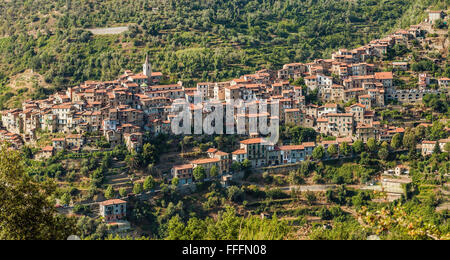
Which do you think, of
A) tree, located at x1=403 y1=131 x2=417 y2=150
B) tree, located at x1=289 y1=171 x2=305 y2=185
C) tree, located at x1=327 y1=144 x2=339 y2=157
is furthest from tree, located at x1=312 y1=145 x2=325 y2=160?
tree, located at x1=403 y1=131 x2=417 y2=150

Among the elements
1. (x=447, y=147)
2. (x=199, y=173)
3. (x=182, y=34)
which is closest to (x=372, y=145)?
(x=447, y=147)

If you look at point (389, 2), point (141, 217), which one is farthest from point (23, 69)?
point (389, 2)

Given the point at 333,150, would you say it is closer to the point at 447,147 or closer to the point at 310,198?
the point at 310,198

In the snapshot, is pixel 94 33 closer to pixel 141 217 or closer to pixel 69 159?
pixel 69 159

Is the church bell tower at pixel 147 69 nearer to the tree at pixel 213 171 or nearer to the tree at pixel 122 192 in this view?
the tree at pixel 213 171

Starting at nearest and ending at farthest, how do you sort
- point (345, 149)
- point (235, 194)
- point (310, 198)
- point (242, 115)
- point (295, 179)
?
1. point (235, 194)
2. point (310, 198)
3. point (295, 179)
4. point (345, 149)
5. point (242, 115)
